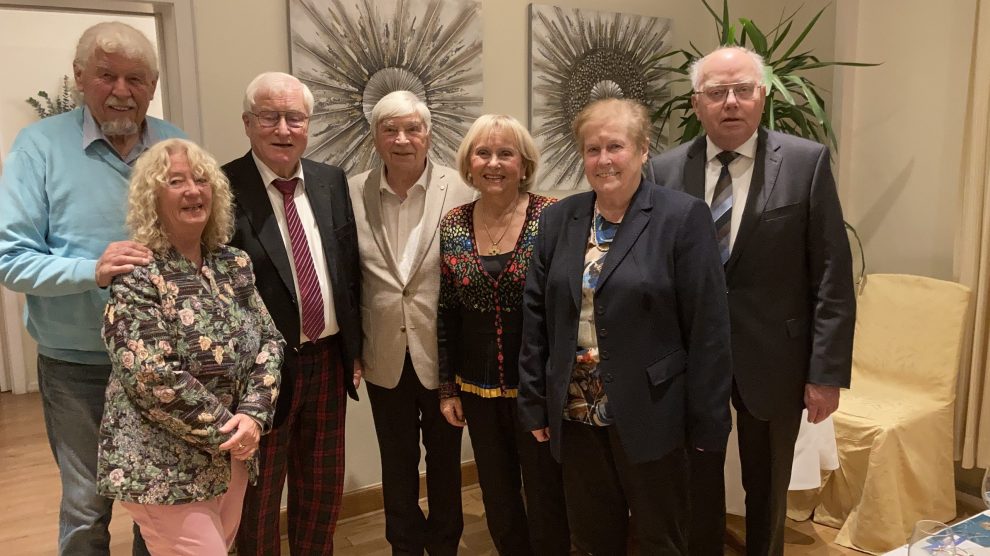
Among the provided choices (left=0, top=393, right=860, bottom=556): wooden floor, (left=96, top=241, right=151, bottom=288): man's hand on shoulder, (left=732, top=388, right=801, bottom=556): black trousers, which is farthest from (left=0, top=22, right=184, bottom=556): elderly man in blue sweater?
(left=732, top=388, right=801, bottom=556): black trousers

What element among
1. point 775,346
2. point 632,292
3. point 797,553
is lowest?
point 797,553

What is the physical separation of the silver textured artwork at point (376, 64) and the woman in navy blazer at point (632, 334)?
48.9 inches

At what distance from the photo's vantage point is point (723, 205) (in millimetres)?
2006

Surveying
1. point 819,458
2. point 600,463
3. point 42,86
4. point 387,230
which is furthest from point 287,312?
point 42,86

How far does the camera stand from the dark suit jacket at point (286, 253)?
1.98 m

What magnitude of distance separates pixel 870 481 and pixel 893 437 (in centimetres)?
19

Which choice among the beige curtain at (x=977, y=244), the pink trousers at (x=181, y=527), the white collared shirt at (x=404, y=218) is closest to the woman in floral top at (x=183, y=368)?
the pink trousers at (x=181, y=527)

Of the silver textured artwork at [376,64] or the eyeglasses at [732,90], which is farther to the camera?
the silver textured artwork at [376,64]

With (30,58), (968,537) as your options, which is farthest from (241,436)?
(30,58)

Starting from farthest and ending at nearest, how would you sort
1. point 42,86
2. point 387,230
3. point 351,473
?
point 42,86 < point 351,473 < point 387,230

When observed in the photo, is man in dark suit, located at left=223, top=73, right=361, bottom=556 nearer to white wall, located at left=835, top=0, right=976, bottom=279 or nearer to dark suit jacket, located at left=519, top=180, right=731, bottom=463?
dark suit jacket, located at left=519, top=180, right=731, bottom=463

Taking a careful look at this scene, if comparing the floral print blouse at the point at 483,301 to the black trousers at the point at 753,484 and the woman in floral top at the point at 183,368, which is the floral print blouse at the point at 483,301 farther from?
the black trousers at the point at 753,484

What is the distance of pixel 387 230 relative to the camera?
218 cm

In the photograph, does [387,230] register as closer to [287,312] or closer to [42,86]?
[287,312]
